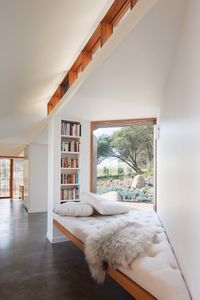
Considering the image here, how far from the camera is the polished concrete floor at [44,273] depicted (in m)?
2.35

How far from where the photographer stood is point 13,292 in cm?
239

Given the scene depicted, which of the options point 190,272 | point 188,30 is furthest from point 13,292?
point 188,30

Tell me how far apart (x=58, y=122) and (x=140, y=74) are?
2.09m

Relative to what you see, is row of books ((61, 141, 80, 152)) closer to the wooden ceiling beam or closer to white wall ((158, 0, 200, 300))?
the wooden ceiling beam

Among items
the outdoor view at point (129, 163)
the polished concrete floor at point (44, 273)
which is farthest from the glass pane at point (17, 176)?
the outdoor view at point (129, 163)

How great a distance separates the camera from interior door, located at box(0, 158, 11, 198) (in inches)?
403

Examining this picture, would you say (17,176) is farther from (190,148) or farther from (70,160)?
(190,148)

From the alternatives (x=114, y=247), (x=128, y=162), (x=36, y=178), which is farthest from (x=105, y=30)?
(x=36, y=178)

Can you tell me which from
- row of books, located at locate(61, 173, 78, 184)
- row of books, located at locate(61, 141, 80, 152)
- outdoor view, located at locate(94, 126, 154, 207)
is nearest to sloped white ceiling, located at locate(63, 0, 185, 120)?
outdoor view, located at locate(94, 126, 154, 207)

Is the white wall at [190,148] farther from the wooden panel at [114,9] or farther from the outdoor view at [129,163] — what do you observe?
the outdoor view at [129,163]

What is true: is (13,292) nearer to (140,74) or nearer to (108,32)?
(140,74)

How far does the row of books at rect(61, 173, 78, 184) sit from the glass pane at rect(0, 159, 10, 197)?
701 centimetres

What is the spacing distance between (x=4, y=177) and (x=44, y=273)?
8305 millimetres

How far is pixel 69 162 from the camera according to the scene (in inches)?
165
